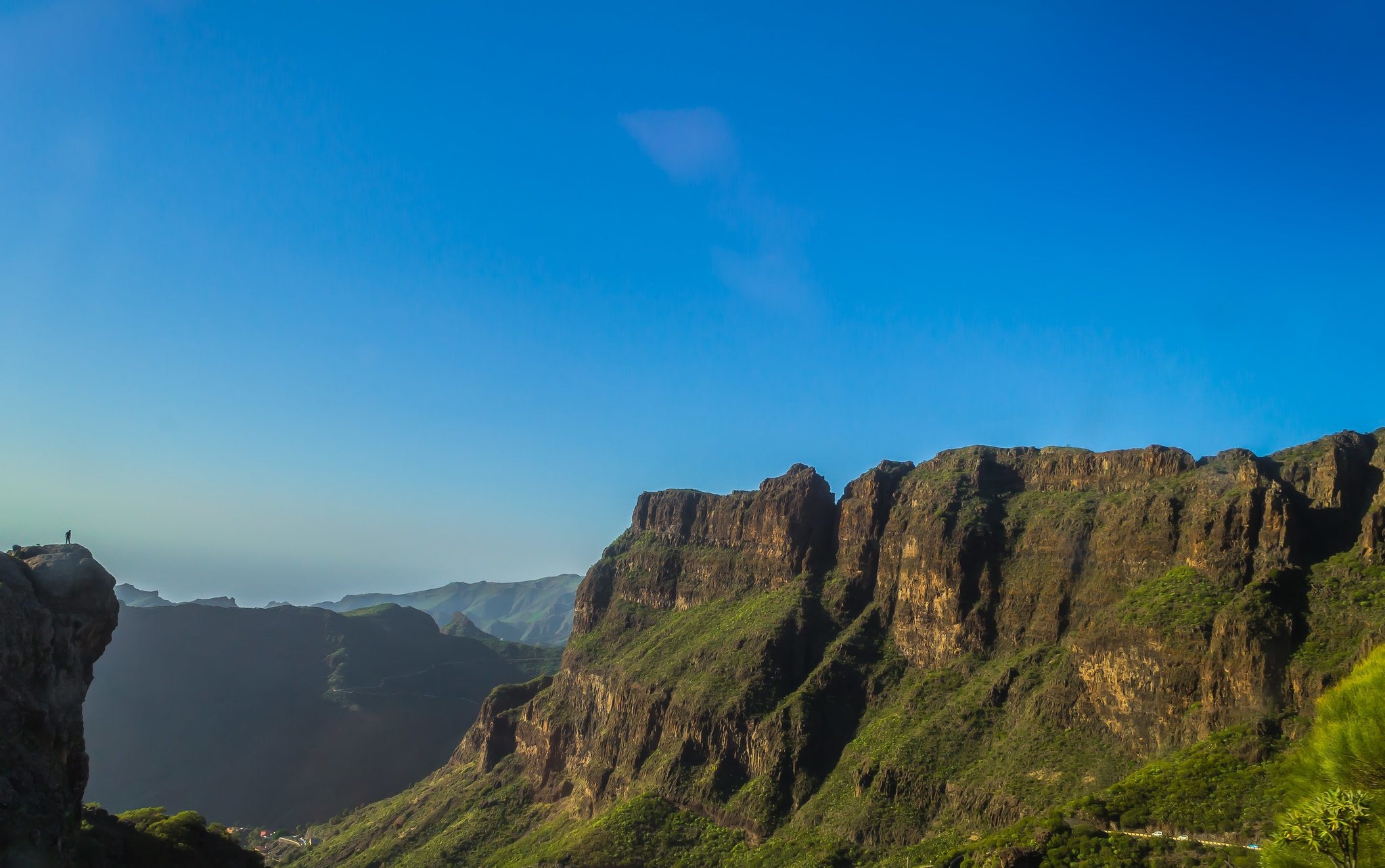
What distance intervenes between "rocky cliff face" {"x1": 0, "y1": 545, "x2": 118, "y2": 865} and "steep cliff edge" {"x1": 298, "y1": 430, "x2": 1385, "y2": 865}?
2655 inches

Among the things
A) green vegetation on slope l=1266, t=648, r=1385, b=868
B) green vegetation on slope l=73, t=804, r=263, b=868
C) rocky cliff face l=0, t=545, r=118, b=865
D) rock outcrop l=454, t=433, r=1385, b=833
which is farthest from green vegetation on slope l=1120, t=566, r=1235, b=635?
rocky cliff face l=0, t=545, r=118, b=865

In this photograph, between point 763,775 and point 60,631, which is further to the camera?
point 763,775

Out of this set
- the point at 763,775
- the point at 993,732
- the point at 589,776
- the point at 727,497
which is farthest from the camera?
the point at 727,497

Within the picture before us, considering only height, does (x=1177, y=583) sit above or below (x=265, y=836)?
above

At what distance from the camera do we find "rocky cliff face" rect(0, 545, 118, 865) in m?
36.9

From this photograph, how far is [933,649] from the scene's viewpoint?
103 meters

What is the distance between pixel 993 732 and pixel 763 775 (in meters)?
28.8

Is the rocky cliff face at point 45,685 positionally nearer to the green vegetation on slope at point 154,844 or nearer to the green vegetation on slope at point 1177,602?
the green vegetation on slope at point 154,844

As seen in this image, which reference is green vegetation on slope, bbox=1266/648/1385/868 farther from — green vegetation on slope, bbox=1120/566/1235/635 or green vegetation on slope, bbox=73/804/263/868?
green vegetation on slope, bbox=73/804/263/868

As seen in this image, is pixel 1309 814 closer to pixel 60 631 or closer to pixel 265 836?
pixel 60 631

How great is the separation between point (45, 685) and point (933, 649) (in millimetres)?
88611

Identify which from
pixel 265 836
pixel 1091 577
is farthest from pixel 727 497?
pixel 265 836

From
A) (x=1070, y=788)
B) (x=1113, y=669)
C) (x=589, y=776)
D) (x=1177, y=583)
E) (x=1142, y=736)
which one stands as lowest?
(x=589, y=776)

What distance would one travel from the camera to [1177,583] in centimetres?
7912
